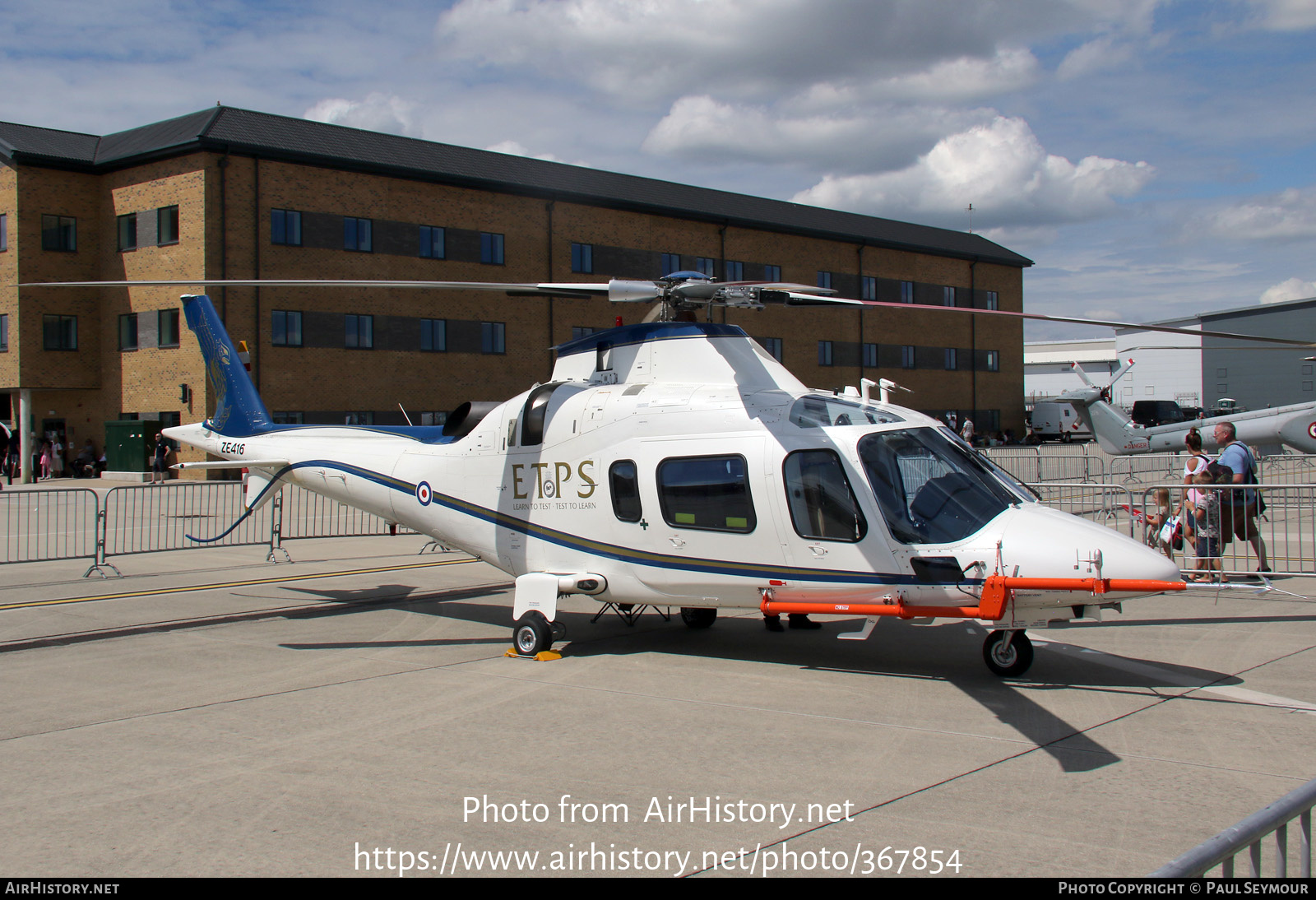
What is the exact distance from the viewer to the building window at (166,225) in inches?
1340

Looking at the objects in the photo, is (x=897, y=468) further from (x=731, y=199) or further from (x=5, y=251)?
(x=731, y=199)

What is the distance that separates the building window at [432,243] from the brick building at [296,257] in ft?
0.22

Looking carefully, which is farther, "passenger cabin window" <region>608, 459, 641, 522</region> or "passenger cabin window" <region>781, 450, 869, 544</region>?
"passenger cabin window" <region>608, 459, 641, 522</region>

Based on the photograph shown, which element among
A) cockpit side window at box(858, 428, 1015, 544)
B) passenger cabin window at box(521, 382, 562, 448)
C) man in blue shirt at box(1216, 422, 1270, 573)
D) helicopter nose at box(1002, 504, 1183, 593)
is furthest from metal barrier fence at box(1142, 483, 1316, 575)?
passenger cabin window at box(521, 382, 562, 448)

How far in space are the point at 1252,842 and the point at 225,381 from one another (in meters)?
12.2

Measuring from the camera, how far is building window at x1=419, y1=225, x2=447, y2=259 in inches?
1487

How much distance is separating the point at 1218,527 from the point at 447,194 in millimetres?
32386

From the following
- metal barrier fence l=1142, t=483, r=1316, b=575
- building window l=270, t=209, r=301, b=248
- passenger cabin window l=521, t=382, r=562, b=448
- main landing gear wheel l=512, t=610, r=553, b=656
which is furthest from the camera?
building window l=270, t=209, r=301, b=248

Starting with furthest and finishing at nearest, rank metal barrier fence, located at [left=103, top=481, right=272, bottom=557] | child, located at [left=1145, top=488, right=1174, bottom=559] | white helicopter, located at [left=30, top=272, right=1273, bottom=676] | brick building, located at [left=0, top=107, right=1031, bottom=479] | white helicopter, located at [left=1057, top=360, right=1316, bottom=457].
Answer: brick building, located at [left=0, top=107, right=1031, bottom=479], white helicopter, located at [left=1057, top=360, right=1316, bottom=457], metal barrier fence, located at [left=103, top=481, right=272, bottom=557], child, located at [left=1145, top=488, right=1174, bottom=559], white helicopter, located at [left=30, top=272, right=1273, bottom=676]

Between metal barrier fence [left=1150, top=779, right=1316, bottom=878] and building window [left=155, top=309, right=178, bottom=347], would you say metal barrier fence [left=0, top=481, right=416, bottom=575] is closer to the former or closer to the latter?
building window [left=155, top=309, right=178, bottom=347]

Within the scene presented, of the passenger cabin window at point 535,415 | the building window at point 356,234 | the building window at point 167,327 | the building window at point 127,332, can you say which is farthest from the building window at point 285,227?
the passenger cabin window at point 535,415

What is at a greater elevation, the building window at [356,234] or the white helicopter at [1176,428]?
the building window at [356,234]

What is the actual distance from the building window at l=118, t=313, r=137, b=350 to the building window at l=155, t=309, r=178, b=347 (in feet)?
5.75

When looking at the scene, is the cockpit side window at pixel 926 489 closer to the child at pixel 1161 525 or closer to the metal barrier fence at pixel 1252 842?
the metal barrier fence at pixel 1252 842
